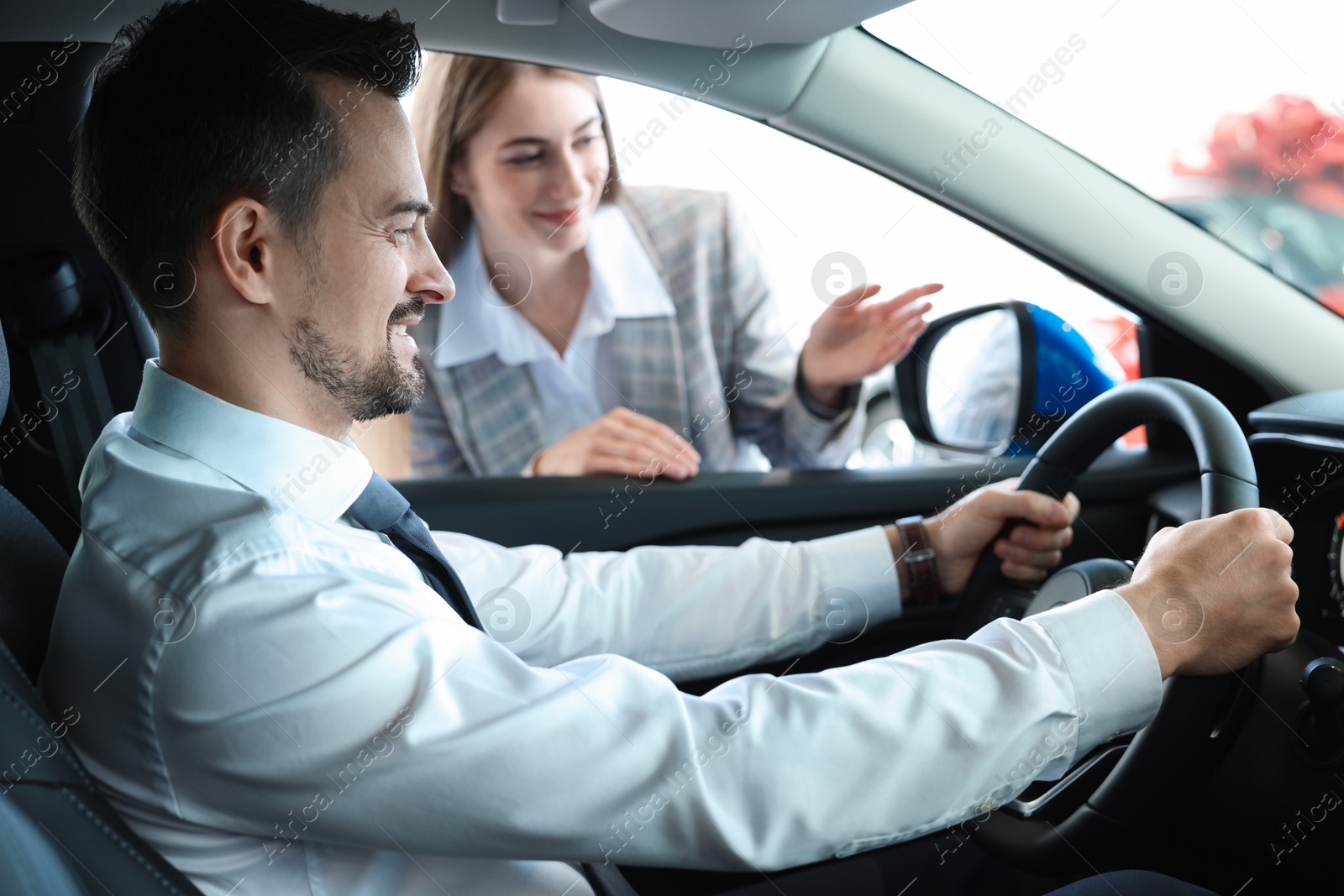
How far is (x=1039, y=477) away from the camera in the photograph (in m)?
1.32

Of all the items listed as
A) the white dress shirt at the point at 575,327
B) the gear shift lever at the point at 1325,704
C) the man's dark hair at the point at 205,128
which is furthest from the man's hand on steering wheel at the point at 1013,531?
the white dress shirt at the point at 575,327

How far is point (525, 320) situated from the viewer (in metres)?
2.19

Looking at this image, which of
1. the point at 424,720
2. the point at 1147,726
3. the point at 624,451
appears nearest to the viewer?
the point at 424,720

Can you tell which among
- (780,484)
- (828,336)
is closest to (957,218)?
(828,336)

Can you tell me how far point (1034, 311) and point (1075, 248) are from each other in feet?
0.61

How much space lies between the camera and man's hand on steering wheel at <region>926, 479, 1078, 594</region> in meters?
1.31

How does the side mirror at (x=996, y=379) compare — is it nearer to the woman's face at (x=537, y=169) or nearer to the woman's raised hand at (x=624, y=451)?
the woman's raised hand at (x=624, y=451)

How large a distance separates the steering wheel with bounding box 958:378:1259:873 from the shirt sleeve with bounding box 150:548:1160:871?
58mm

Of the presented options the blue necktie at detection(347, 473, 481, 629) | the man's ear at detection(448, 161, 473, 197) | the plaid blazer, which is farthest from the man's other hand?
the man's ear at detection(448, 161, 473, 197)

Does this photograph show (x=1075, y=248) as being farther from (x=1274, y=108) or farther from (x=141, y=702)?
(x=141, y=702)

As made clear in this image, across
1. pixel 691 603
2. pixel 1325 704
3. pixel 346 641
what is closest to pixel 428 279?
pixel 346 641

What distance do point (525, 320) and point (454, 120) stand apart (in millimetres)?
410

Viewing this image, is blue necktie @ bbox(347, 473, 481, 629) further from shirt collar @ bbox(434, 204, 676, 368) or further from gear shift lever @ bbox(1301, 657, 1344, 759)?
shirt collar @ bbox(434, 204, 676, 368)

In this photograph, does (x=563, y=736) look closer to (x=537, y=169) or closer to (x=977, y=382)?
(x=977, y=382)
